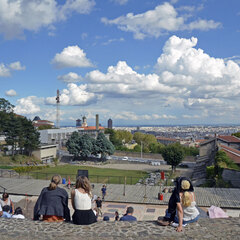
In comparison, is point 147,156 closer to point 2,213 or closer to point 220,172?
point 220,172

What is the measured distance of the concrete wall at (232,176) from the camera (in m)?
23.8

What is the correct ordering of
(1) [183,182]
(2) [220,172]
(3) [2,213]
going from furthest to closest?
(2) [220,172] < (3) [2,213] < (1) [183,182]

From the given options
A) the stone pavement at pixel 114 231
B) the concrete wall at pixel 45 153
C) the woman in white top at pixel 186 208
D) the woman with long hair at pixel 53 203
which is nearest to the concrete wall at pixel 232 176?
the stone pavement at pixel 114 231

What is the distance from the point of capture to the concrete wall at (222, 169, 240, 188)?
2377 centimetres

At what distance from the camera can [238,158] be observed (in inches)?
1157

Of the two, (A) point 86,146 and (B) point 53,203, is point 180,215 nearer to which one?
(B) point 53,203

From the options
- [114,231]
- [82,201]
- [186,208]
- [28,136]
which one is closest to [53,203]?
[82,201]

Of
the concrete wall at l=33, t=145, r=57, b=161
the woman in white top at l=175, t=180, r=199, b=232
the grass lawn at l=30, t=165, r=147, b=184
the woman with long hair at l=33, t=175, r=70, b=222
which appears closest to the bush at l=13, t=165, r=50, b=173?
the grass lawn at l=30, t=165, r=147, b=184

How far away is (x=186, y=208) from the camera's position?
5.96 metres

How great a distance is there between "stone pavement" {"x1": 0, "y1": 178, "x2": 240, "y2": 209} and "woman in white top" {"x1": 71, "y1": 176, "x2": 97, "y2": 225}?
45.9 ft

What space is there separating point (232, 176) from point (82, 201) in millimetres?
21913

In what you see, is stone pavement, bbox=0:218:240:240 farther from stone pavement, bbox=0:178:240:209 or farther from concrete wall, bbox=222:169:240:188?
concrete wall, bbox=222:169:240:188

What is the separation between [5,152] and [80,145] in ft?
44.9

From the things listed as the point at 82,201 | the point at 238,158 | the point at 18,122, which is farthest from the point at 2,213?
the point at 18,122
